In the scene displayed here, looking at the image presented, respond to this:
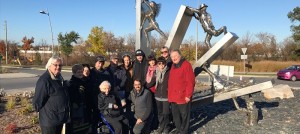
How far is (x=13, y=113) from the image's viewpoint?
8055 mm

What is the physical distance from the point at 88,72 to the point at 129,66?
52.5 inches

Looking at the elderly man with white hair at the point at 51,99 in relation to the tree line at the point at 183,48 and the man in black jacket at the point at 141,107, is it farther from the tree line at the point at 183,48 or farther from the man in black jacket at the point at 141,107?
the tree line at the point at 183,48

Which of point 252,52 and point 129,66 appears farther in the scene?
point 252,52

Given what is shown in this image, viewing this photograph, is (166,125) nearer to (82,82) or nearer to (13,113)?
(82,82)

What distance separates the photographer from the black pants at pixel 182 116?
6.10 m

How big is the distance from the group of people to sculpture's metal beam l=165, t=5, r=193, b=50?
5.24ft

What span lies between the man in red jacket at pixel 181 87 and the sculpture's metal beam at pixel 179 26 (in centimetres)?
219

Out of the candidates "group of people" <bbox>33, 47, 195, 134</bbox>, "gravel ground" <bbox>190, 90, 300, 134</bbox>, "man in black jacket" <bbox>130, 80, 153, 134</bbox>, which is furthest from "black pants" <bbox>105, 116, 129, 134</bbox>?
"gravel ground" <bbox>190, 90, 300, 134</bbox>

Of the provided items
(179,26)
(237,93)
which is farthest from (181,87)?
(179,26)

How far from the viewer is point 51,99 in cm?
422

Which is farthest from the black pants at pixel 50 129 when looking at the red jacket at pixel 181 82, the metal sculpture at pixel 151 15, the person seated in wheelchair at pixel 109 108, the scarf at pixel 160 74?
the metal sculpture at pixel 151 15

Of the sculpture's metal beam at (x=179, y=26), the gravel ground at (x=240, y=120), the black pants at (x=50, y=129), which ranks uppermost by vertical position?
the sculpture's metal beam at (x=179, y=26)

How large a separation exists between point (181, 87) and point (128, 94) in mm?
1254

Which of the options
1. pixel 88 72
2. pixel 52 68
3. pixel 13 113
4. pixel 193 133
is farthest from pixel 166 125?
pixel 13 113
